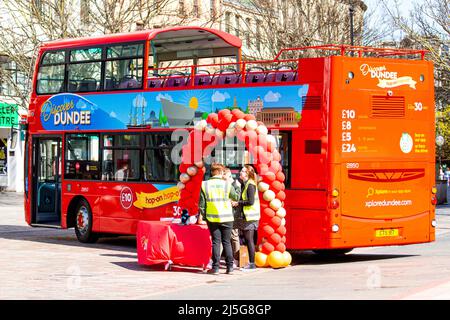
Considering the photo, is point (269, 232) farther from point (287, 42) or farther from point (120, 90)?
point (287, 42)

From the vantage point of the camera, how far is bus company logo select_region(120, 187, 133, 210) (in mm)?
20781

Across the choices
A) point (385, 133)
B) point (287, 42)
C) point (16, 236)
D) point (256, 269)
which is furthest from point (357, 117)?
point (287, 42)

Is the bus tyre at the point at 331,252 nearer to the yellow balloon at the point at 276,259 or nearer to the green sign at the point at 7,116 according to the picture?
the yellow balloon at the point at 276,259

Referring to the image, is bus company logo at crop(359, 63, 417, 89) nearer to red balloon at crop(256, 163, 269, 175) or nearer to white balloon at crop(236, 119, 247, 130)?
white balloon at crop(236, 119, 247, 130)

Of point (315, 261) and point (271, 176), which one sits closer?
point (271, 176)

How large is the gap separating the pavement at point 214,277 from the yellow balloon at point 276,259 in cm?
16

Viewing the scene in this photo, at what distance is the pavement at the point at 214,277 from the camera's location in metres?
13.1

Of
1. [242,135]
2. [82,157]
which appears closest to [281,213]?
[242,135]

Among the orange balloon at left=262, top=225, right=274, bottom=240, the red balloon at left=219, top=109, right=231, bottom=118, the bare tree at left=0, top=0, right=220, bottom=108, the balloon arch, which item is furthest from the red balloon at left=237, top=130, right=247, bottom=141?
the bare tree at left=0, top=0, right=220, bottom=108

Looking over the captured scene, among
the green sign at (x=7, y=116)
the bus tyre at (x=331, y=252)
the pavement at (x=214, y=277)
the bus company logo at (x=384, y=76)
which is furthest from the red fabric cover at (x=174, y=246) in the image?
the green sign at (x=7, y=116)

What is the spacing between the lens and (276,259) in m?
16.9

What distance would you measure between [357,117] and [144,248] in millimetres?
4100

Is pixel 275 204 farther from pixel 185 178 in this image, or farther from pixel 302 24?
pixel 302 24

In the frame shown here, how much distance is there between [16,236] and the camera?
80.6 feet
